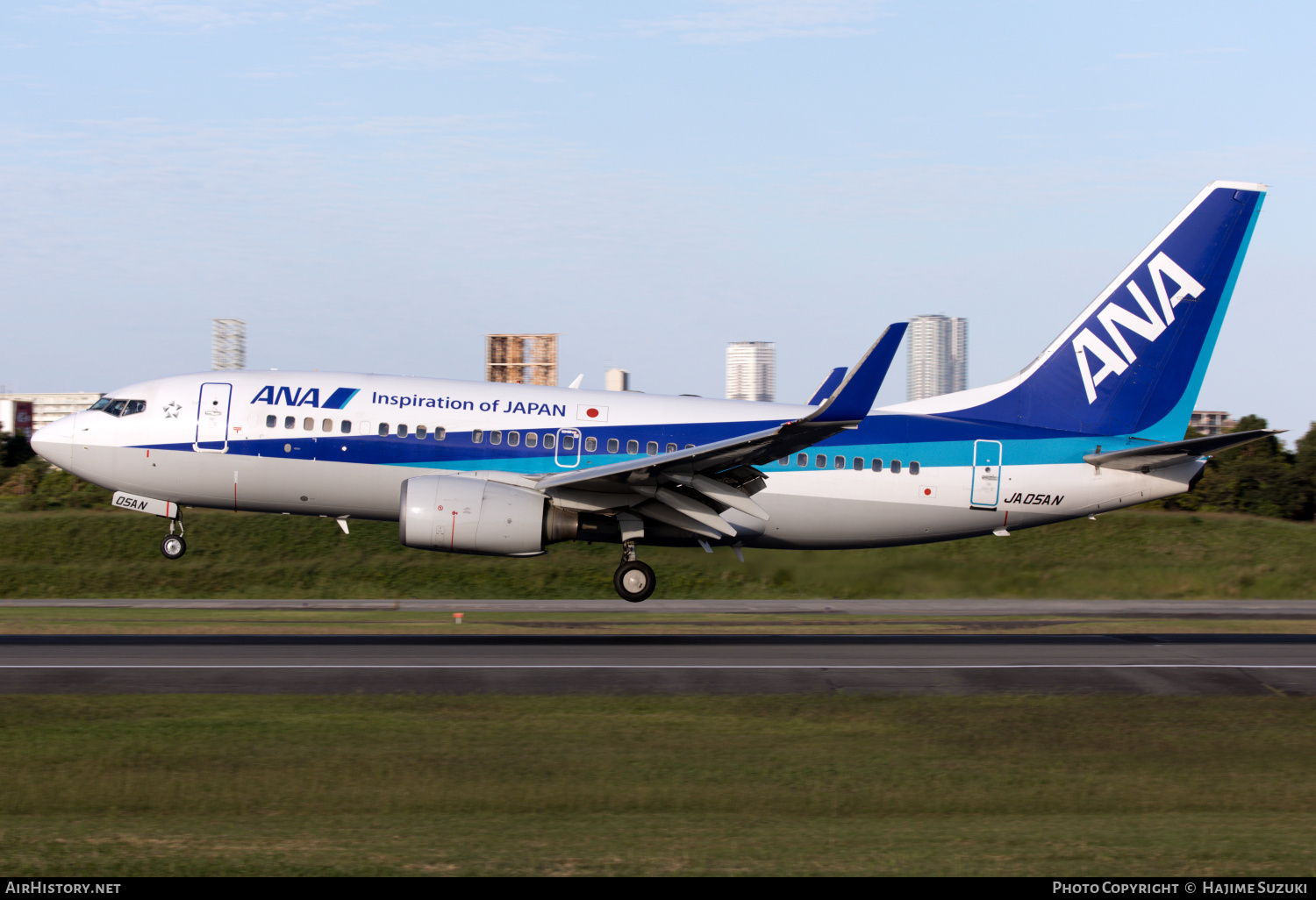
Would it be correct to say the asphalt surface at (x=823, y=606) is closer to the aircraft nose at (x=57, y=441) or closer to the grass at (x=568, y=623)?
the grass at (x=568, y=623)

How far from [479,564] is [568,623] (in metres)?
14.1

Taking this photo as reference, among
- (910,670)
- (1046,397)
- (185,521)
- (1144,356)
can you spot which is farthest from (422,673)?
(185,521)

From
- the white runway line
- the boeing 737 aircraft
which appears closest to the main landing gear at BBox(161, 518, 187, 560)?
the boeing 737 aircraft

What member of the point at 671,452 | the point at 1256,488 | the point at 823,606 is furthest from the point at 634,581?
the point at 1256,488

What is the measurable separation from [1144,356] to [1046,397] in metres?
2.42

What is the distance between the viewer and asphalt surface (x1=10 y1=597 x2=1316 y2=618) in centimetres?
3106

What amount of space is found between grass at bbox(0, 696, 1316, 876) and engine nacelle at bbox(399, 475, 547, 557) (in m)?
7.19

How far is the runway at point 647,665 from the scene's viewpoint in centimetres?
1666

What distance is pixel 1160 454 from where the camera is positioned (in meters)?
25.4

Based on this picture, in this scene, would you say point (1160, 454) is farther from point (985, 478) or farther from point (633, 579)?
point (633, 579)

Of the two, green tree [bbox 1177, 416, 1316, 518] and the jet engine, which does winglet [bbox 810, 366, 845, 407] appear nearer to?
the jet engine

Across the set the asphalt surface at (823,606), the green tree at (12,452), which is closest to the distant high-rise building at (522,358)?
the green tree at (12,452)

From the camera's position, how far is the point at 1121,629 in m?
24.9

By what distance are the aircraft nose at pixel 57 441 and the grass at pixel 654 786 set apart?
11.7m
